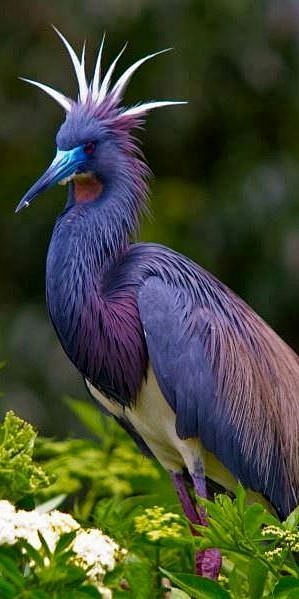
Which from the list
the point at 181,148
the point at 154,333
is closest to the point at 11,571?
the point at 154,333

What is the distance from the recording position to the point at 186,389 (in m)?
2.58

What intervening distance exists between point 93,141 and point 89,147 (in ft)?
0.05

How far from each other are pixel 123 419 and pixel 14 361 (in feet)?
7.95

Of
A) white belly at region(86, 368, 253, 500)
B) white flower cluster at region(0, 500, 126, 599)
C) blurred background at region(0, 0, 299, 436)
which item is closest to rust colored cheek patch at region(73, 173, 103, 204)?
white belly at region(86, 368, 253, 500)

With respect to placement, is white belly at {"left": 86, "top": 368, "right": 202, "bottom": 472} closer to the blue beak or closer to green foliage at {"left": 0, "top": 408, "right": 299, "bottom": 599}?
green foliage at {"left": 0, "top": 408, "right": 299, "bottom": 599}

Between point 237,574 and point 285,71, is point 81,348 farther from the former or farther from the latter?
point 285,71

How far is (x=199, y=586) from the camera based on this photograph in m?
1.76

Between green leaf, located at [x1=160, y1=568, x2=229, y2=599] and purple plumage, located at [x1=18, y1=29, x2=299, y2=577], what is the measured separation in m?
0.84

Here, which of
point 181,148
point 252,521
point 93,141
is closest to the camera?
point 252,521

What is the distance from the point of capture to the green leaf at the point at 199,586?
1.75 meters

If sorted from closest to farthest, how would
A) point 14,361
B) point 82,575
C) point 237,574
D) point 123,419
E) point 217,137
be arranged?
point 82,575 → point 237,574 → point 123,419 → point 14,361 → point 217,137

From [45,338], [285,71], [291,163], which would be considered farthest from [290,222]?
[45,338]

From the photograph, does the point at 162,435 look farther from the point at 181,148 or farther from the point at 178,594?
the point at 181,148

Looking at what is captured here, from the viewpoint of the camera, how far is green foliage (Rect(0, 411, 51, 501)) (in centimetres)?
209
